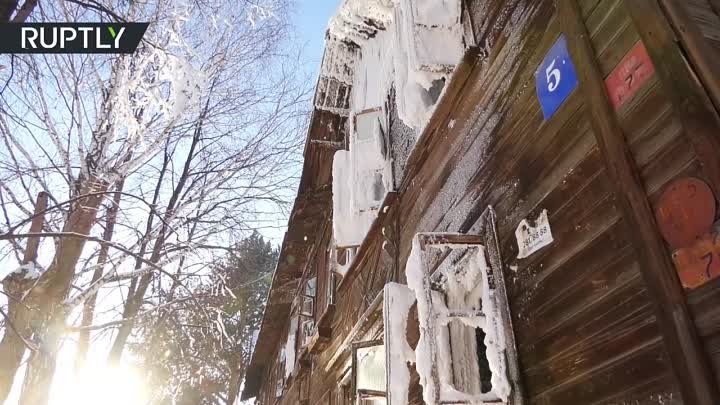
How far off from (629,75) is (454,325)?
195 cm

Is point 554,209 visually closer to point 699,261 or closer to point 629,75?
point 629,75

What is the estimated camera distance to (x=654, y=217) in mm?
1528

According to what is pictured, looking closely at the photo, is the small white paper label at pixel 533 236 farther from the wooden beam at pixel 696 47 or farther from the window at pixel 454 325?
the wooden beam at pixel 696 47

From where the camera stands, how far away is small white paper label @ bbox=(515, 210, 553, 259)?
229 cm

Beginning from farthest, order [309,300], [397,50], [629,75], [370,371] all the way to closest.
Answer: [309,300], [370,371], [397,50], [629,75]

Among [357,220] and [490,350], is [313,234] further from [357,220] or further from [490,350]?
[490,350]

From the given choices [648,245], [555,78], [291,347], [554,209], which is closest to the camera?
[648,245]

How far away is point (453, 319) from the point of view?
280 cm

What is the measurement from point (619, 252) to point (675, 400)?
55 cm

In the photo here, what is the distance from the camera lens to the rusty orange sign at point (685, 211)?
4.42ft

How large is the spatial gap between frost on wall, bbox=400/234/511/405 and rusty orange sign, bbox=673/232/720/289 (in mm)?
1186

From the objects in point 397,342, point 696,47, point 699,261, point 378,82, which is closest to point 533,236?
point 699,261

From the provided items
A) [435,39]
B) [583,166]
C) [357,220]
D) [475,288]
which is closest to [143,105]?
[357,220]

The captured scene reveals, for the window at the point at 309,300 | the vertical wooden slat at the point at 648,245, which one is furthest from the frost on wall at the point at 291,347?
the vertical wooden slat at the point at 648,245
